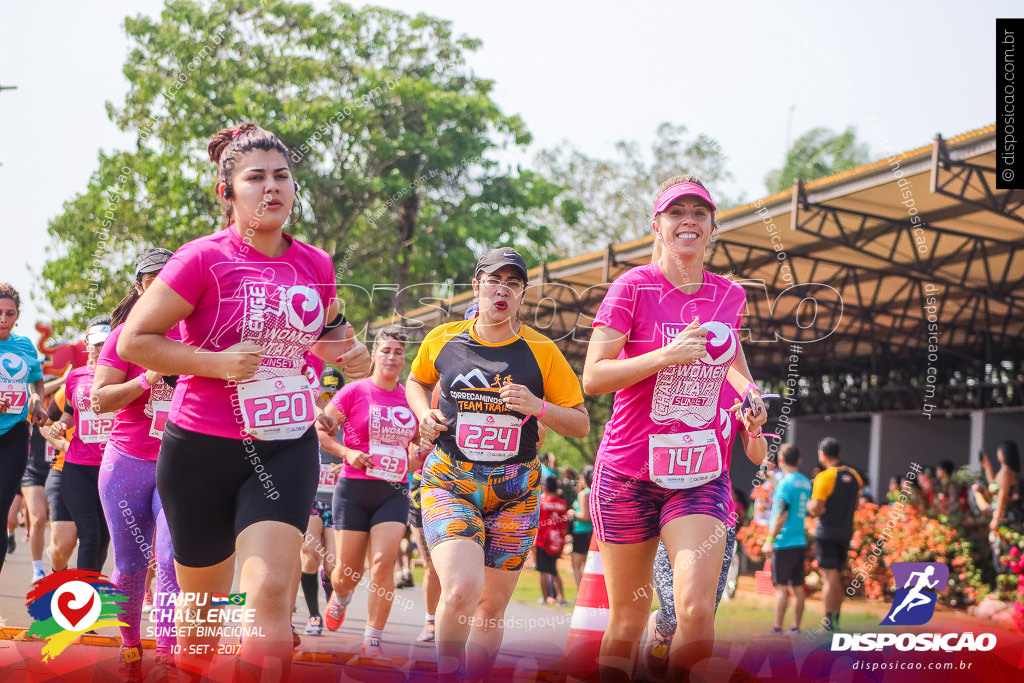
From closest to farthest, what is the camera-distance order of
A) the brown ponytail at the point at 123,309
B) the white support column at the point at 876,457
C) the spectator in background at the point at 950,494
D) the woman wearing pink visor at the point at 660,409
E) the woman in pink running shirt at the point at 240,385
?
the woman in pink running shirt at the point at 240,385
the woman wearing pink visor at the point at 660,409
the brown ponytail at the point at 123,309
the spectator in background at the point at 950,494
the white support column at the point at 876,457

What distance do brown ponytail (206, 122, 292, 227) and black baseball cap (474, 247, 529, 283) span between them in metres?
1.27

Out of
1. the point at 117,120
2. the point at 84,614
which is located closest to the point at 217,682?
the point at 84,614

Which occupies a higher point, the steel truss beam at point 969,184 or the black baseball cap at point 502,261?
the steel truss beam at point 969,184

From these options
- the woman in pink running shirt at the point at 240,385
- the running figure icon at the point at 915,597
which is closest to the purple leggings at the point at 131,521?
the woman in pink running shirt at the point at 240,385

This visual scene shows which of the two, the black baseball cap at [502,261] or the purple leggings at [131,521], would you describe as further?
the purple leggings at [131,521]

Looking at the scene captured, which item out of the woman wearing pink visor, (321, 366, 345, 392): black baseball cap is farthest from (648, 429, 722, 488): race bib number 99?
(321, 366, 345, 392): black baseball cap

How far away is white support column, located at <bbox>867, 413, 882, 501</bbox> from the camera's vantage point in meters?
22.7

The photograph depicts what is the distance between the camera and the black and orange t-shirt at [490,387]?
4.39m

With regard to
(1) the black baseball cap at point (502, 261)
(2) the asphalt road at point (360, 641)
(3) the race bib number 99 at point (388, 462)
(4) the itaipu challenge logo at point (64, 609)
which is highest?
(1) the black baseball cap at point (502, 261)

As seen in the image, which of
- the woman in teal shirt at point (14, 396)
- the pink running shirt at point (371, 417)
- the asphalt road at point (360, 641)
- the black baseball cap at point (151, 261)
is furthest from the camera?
the pink running shirt at point (371, 417)

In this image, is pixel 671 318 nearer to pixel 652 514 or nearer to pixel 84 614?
pixel 652 514

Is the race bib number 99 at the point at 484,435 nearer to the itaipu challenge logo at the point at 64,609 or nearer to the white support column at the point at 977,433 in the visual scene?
the itaipu challenge logo at the point at 64,609

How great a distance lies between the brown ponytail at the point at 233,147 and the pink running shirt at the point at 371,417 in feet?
11.4

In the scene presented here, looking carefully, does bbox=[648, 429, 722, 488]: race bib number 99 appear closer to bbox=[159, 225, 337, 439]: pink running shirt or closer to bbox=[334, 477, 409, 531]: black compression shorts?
bbox=[159, 225, 337, 439]: pink running shirt
